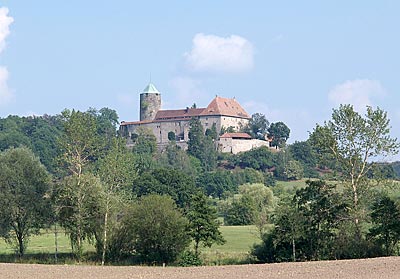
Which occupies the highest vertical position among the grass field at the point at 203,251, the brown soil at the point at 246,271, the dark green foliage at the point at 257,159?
the dark green foliage at the point at 257,159

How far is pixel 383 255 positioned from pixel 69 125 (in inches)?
831

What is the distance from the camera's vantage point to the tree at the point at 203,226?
48156 millimetres

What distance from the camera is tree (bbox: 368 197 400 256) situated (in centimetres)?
4534

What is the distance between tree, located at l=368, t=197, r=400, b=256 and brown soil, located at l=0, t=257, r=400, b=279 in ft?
13.7

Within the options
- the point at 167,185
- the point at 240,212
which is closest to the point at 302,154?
the point at 167,185

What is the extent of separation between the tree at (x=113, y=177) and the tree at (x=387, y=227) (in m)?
15.5

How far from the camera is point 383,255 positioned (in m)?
45.2

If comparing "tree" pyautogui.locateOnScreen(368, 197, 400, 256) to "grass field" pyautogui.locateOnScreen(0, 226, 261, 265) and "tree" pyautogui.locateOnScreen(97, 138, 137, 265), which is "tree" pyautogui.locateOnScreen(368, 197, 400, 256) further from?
"tree" pyautogui.locateOnScreen(97, 138, 137, 265)

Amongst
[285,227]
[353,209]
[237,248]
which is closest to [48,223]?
[237,248]

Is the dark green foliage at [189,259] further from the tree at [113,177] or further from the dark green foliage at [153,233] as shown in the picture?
the tree at [113,177]

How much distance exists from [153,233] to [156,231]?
0.22 m

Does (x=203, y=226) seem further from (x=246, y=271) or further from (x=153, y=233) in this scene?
(x=246, y=271)

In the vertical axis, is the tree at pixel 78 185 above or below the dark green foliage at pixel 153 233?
above

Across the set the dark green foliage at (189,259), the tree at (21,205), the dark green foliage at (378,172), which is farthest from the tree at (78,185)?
the dark green foliage at (378,172)
